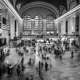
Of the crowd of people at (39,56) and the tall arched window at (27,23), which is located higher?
the tall arched window at (27,23)

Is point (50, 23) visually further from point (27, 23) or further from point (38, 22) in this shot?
point (27, 23)

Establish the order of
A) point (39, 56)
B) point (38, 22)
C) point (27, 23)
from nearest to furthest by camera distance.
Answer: point (39, 56) < point (27, 23) < point (38, 22)

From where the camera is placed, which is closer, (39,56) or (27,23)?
(39,56)

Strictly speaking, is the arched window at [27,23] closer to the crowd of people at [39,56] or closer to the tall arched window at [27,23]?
the tall arched window at [27,23]

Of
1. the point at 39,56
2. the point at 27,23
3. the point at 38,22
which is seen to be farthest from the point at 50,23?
the point at 39,56

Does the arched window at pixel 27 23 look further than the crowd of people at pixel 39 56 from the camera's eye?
Yes

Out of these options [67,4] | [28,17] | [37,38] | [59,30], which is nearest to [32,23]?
[28,17]

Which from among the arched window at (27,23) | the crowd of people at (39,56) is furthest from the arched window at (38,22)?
the crowd of people at (39,56)

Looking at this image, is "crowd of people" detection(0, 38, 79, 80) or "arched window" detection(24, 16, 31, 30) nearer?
"crowd of people" detection(0, 38, 79, 80)

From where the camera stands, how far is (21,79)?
18.7 ft

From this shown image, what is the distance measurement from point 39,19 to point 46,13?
2.73 m

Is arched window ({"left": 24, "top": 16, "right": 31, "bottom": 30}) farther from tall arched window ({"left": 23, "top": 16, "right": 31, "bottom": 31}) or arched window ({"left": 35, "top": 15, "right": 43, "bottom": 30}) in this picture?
arched window ({"left": 35, "top": 15, "right": 43, "bottom": 30})

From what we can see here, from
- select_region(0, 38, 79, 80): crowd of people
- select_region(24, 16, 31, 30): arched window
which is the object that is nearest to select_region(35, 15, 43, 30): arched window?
select_region(24, 16, 31, 30): arched window

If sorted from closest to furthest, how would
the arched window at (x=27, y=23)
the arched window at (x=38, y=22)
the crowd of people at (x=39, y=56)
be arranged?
the crowd of people at (x=39, y=56), the arched window at (x=27, y=23), the arched window at (x=38, y=22)
